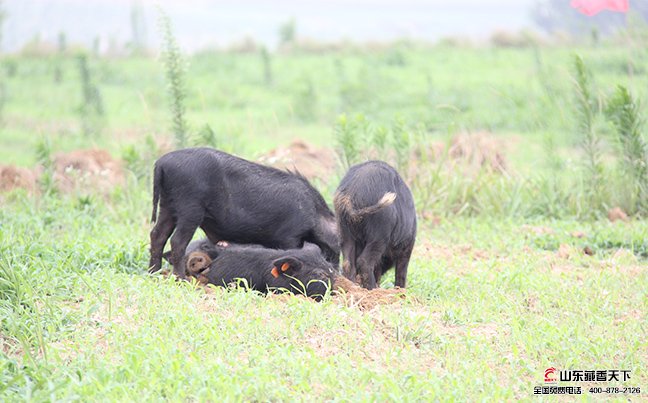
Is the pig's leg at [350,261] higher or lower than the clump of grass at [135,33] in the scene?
lower

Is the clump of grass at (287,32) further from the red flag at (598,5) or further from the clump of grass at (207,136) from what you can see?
the red flag at (598,5)

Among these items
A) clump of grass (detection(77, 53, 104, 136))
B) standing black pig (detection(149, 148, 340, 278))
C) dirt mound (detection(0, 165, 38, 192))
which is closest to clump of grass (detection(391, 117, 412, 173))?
standing black pig (detection(149, 148, 340, 278))

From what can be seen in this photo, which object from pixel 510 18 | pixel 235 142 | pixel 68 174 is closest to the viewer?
pixel 68 174

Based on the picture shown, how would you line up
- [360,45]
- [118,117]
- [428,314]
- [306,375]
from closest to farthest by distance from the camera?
[306,375]
[428,314]
[118,117]
[360,45]

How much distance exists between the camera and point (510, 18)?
111 meters

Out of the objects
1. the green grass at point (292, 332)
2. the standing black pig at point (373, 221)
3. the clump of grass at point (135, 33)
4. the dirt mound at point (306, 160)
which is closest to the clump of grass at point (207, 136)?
the dirt mound at point (306, 160)

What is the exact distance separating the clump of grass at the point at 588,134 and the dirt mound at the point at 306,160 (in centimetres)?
306

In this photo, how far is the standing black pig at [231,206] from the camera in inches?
271

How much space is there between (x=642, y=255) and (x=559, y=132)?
166 inches

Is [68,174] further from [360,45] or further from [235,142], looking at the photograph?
[360,45]

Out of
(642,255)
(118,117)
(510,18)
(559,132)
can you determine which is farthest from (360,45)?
(510,18)

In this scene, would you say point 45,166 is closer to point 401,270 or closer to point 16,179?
point 16,179

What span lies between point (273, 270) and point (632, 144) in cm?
542

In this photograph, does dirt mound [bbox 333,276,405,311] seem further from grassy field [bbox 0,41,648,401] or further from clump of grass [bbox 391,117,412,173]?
clump of grass [bbox 391,117,412,173]
